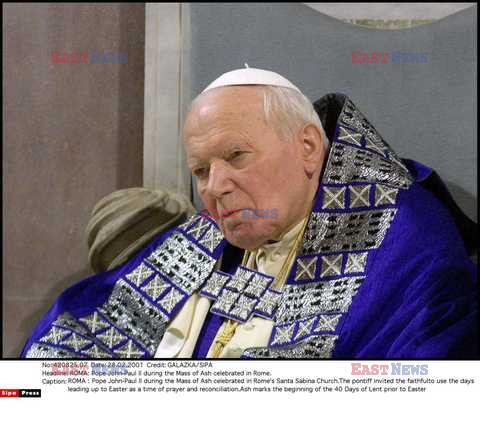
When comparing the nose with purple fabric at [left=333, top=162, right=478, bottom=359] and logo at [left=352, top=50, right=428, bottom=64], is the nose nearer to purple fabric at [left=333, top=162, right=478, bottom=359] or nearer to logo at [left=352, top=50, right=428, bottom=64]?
purple fabric at [left=333, top=162, right=478, bottom=359]

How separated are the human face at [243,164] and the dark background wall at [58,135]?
36.9 inches

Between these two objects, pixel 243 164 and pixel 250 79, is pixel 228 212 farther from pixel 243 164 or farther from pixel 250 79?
pixel 250 79

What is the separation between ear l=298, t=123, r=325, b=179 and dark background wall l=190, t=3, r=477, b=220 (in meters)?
0.61

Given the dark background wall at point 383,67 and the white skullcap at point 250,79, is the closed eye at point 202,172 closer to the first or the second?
the white skullcap at point 250,79

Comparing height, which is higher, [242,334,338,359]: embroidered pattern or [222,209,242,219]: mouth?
[222,209,242,219]: mouth

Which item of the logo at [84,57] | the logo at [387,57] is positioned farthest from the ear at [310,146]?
the logo at [84,57]

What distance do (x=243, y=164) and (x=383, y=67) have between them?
38.8 inches

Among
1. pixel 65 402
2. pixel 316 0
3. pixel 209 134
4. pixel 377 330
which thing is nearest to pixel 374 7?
pixel 316 0

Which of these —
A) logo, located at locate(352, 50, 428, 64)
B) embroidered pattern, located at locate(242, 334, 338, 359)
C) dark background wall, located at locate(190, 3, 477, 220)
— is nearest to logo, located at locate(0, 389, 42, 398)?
embroidered pattern, located at locate(242, 334, 338, 359)

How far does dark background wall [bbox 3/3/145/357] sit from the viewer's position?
11.1 feet

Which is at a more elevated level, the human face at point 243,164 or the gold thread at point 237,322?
the human face at point 243,164

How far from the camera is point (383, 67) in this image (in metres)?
3.15

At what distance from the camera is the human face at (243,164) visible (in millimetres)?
2492

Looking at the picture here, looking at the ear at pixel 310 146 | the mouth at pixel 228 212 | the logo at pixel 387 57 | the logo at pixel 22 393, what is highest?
the logo at pixel 387 57
